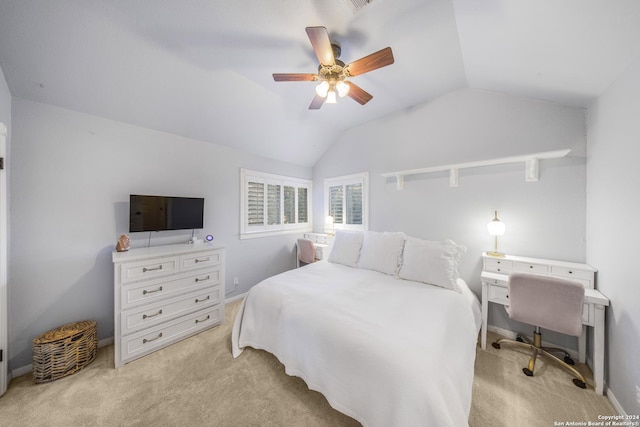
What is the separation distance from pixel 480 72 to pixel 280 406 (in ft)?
11.6

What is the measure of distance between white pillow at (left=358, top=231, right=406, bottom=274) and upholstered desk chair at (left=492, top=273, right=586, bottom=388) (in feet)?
3.36

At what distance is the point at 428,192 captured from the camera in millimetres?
2947

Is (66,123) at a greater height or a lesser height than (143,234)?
greater

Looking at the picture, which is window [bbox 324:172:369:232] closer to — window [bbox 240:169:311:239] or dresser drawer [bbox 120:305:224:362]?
window [bbox 240:169:311:239]

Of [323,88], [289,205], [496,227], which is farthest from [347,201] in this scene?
[323,88]

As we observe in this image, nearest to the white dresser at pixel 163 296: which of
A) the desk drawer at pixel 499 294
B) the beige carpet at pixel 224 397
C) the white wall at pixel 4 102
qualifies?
the beige carpet at pixel 224 397

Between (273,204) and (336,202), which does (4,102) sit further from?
(336,202)

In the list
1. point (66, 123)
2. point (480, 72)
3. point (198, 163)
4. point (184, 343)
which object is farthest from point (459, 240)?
point (66, 123)

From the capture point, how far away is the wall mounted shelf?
2.08 metres

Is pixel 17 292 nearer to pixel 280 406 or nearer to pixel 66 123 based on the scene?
pixel 66 123

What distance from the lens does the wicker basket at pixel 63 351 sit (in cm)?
172

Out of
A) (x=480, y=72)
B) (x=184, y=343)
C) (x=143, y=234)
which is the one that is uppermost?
(x=480, y=72)

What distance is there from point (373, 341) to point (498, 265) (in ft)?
6.37

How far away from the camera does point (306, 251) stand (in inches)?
146
